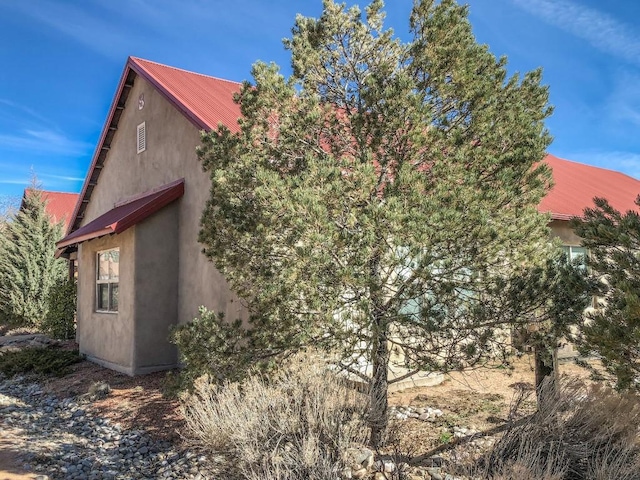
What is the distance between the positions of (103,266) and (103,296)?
751 mm

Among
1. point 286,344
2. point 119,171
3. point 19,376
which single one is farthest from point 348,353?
point 119,171

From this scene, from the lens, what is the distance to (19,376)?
1127 cm

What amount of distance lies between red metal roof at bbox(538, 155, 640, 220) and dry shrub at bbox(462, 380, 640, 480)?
7.56 metres

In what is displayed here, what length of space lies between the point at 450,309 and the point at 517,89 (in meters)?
2.73

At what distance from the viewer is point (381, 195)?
5562mm

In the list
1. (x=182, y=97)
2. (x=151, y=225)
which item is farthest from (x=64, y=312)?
(x=182, y=97)

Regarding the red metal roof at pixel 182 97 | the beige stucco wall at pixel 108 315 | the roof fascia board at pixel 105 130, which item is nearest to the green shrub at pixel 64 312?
the roof fascia board at pixel 105 130

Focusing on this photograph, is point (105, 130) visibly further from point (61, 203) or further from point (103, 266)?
point (61, 203)

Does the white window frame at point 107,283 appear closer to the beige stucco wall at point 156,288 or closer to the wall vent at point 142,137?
the beige stucco wall at point 156,288

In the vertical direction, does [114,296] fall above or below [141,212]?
below

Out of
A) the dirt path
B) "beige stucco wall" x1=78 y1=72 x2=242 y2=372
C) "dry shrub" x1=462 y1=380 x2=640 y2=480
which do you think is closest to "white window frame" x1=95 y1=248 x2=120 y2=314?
"beige stucco wall" x1=78 y1=72 x2=242 y2=372

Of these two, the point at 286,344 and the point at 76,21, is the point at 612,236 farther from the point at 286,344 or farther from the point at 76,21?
the point at 76,21

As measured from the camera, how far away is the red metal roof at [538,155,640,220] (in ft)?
44.5

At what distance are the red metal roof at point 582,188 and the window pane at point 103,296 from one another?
A: 11.0 m
